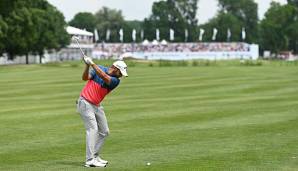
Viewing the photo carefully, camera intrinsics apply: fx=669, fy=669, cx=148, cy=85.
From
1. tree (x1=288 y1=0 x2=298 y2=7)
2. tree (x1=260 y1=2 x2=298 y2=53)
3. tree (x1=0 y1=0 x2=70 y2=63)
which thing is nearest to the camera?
tree (x1=0 y1=0 x2=70 y2=63)

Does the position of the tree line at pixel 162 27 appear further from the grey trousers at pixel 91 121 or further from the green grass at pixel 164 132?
the grey trousers at pixel 91 121

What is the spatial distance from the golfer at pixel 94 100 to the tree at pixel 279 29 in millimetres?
155029

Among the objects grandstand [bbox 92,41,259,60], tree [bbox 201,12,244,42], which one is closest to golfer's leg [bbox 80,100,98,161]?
grandstand [bbox 92,41,259,60]

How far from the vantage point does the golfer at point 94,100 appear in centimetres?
1207

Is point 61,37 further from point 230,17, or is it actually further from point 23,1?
point 230,17

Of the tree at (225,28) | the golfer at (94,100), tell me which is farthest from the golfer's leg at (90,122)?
the tree at (225,28)

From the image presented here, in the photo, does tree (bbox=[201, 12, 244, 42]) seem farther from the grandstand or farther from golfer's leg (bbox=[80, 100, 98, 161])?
golfer's leg (bbox=[80, 100, 98, 161])

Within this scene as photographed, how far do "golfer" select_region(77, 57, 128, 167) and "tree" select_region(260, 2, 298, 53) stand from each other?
155029 mm

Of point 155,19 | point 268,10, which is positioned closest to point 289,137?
point 268,10

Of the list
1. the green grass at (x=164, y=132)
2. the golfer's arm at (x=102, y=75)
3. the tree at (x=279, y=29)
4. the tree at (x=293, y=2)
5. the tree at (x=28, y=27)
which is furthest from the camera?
the tree at (x=293, y=2)

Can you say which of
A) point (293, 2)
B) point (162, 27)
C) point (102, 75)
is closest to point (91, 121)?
point (102, 75)

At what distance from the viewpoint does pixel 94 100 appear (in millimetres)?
12281

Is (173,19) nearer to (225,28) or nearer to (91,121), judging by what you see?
(225,28)

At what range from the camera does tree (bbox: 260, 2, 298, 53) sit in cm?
16438
